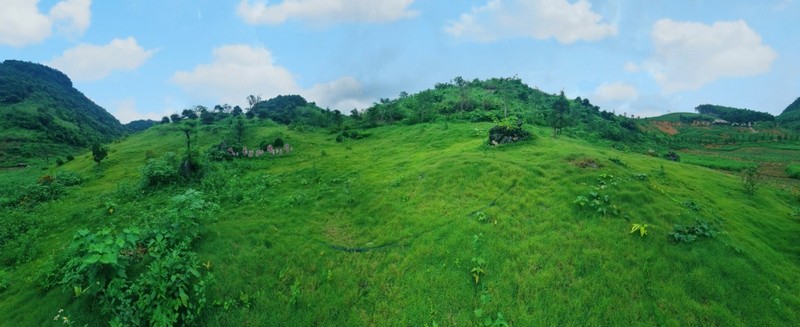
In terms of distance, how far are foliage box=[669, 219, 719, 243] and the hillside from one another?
96363 mm

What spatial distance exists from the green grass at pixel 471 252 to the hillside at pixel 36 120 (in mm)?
77283

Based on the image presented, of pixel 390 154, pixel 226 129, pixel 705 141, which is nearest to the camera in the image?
pixel 390 154

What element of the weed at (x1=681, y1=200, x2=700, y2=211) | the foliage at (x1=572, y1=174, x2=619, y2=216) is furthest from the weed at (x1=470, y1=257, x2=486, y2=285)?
the weed at (x1=681, y1=200, x2=700, y2=211)

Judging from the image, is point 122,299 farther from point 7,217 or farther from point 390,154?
point 390,154

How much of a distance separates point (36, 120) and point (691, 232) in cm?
12852

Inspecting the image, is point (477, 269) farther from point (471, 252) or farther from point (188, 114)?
point (188, 114)

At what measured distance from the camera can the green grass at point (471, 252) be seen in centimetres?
967

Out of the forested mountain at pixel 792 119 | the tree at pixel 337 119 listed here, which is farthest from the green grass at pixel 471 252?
the forested mountain at pixel 792 119

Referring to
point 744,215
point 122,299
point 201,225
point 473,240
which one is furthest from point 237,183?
point 744,215

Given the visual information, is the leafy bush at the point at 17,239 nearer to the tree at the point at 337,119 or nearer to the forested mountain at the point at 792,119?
the tree at the point at 337,119

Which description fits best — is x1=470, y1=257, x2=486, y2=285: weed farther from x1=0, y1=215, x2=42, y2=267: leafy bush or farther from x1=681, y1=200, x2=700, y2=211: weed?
x1=0, y1=215, x2=42, y2=267: leafy bush

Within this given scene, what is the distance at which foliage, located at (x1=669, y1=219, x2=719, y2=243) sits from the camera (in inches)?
472

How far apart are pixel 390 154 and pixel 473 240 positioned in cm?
2269

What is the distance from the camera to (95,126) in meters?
127
